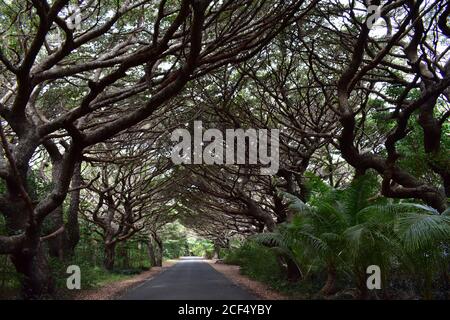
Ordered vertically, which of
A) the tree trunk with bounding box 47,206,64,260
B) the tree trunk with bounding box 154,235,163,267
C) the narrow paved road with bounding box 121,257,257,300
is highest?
the tree trunk with bounding box 47,206,64,260

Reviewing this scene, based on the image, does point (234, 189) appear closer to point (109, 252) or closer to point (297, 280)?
point (297, 280)

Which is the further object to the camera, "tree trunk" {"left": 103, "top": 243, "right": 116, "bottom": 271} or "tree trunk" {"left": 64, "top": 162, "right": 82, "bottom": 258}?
"tree trunk" {"left": 103, "top": 243, "right": 116, "bottom": 271}

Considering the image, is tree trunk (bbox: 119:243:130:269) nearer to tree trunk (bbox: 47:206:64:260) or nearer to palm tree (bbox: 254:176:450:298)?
tree trunk (bbox: 47:206:64:260)

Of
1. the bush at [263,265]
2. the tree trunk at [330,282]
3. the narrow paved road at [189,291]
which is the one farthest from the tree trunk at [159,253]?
the tree trunk at [330,282]

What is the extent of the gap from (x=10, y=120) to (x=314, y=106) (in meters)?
11.4

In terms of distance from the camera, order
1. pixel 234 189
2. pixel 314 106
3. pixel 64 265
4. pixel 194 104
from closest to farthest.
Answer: pixel 64 265
pixel 194 104
pixel 314 106
pixel 234 189

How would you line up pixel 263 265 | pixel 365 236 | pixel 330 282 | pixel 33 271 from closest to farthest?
pixel 365 236 → pixel 33 271 → pixel 330 282 → pixel 263 265

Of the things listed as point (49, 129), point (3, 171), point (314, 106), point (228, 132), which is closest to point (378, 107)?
point (314, 106)

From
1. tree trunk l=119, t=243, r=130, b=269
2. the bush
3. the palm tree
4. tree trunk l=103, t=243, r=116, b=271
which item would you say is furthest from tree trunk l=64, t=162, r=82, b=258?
tree trunk l=119, t=243, r=130, b=269

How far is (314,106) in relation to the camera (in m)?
17.4

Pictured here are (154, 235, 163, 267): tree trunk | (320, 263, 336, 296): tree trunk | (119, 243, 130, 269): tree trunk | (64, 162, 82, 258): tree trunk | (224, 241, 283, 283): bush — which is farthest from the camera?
→ (154, 235, 163, 267): tree trunk

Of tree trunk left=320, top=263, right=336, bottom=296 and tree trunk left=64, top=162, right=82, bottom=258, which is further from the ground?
tree trunk left=64, top=162, right=82, bottom=258

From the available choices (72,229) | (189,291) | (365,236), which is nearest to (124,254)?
(72,229)

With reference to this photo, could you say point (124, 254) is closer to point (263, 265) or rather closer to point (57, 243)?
point (263, 265)
